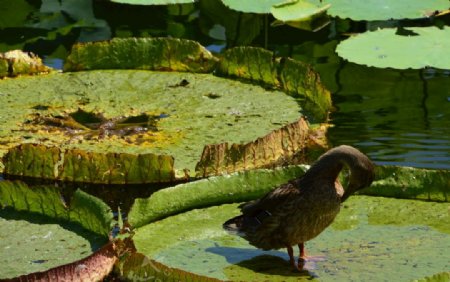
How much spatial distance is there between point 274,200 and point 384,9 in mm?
3588

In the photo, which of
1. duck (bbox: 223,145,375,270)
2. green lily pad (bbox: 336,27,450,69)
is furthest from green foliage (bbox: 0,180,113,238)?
green lily pad (bbox: 336,27,450,69)

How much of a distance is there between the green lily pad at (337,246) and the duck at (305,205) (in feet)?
0.30

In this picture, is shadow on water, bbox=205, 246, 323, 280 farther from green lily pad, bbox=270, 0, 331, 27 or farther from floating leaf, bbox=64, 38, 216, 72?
green lily pad, bbox=270, 0, 331, 27

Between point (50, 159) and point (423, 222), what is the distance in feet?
5.62

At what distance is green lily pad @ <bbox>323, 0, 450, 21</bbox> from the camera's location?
761 centimetres

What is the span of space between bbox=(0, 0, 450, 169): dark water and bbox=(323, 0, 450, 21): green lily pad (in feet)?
0.82

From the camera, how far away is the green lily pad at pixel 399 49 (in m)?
6.73

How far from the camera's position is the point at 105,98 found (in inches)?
252

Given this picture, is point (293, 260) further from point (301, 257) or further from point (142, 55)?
point (142, 55)

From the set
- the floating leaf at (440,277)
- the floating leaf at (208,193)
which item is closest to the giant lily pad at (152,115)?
the floating leaf at (208,193)

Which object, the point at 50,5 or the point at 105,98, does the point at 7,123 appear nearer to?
the point at 105,98

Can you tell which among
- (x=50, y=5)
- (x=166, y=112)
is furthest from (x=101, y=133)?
(x=50, y=5)

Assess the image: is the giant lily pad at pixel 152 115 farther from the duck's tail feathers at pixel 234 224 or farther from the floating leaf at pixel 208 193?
the duck's tail feathers at pixel 234 224

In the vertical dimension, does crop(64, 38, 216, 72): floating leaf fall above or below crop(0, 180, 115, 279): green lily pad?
above
